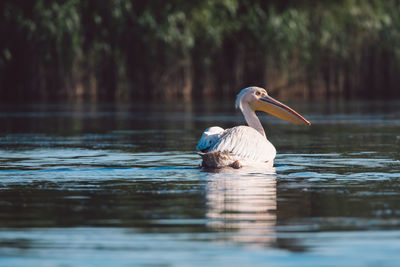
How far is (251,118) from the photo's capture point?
11.8 metres

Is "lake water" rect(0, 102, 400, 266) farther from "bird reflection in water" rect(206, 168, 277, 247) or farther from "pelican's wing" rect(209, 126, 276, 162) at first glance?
"pelican's wing" rect(209, 126, 276, 162)

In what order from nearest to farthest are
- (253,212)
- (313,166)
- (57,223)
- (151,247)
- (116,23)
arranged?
(151,247)
(57,223)
(253,212)
(313,166)
(116,23)

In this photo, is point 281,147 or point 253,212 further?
point 281,147

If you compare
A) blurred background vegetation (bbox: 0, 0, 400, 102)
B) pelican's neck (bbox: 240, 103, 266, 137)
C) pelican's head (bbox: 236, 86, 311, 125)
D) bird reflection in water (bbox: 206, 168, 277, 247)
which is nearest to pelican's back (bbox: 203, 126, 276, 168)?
bird reflection in water (bbox: 206, 168, 277, 247)

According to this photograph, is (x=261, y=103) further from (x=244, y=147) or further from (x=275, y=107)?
(x=244, y=147)

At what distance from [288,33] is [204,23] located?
9.46 feet

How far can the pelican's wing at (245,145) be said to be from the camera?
1009cm

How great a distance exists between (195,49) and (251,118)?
23562 millimetres

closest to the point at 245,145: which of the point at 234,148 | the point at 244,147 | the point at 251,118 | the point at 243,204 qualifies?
the point at 244,147

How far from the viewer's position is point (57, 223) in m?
6.65

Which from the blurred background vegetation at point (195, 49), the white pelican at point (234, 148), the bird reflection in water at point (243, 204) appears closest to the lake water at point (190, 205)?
the bird reflection in water at point (243, 204)

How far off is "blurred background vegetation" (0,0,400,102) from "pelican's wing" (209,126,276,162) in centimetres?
2135

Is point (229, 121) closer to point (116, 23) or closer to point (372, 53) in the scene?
point (116, 23)

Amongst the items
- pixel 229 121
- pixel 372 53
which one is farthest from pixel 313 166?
pixel 372 53
